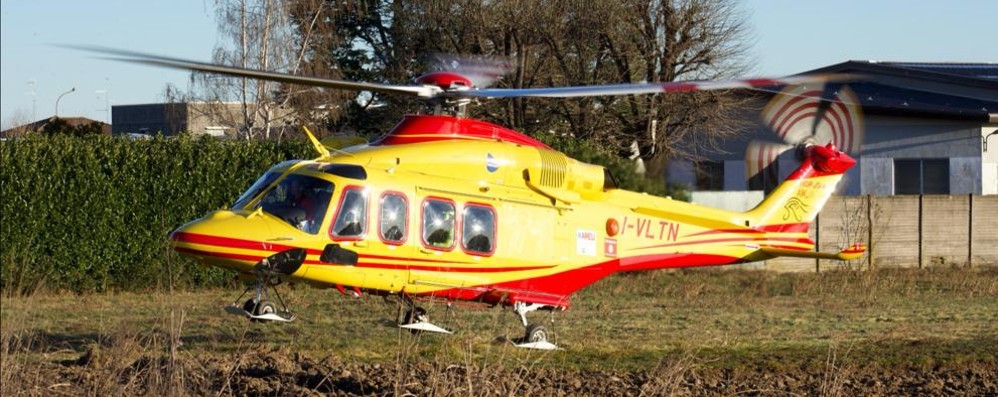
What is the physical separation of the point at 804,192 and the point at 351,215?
6.26 meters

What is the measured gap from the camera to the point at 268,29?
33.8 m

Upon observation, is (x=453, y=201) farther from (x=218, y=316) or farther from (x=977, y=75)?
(x=977, y=75)

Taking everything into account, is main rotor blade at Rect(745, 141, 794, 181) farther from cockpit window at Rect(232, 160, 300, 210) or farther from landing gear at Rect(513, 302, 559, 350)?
cockpit window at Rect(232, 160, 300, 210)

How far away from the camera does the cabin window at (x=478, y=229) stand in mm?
13336

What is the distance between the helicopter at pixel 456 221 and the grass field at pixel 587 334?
65cm

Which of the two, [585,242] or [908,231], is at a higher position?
[585,242]

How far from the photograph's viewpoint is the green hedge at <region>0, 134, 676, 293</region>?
20.3 metres

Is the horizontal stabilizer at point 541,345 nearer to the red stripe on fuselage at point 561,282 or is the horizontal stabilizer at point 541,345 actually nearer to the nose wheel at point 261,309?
the red stripe on fuselage at point 561,282

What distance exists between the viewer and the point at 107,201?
2081 cm

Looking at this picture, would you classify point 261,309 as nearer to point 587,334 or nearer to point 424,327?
point 424,327

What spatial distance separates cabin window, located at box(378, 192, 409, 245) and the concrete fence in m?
13.5

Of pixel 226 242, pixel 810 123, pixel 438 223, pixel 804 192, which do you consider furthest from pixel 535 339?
pixel 810 123

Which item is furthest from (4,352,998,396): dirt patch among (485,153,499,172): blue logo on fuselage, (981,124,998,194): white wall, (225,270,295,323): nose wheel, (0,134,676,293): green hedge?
(981,124,998,194): white wall

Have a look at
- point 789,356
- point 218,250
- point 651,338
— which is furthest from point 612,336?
point 218,250
